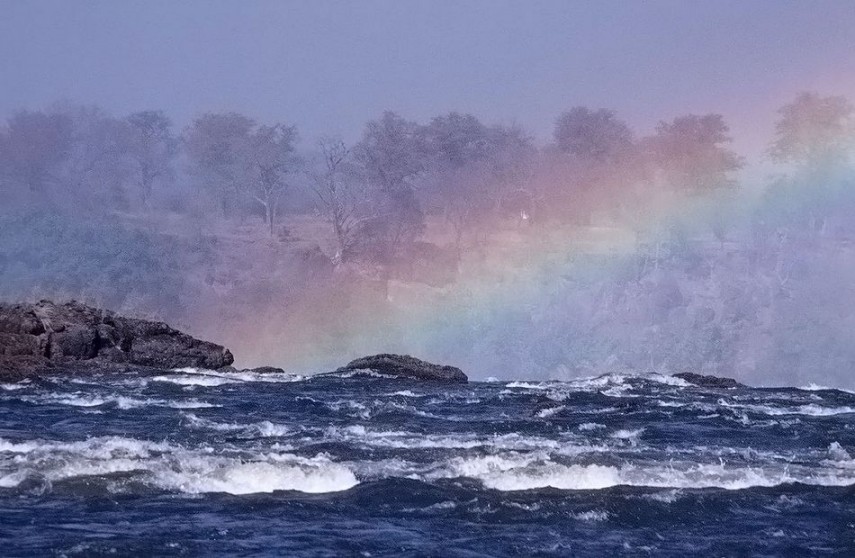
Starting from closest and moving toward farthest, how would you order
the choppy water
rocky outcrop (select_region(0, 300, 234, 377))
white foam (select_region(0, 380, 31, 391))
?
the choppy water → white foam (select_region(0, 380, 31, 391)) → rocky outcrop (select_region(0, 300, 234, 377))

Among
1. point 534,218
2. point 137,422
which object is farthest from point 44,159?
point 137,422

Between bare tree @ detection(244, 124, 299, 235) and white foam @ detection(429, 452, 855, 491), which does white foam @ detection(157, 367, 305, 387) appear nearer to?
white foam @ detection(429, 452, 855, 491)

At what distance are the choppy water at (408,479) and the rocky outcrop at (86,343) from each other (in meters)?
7.50

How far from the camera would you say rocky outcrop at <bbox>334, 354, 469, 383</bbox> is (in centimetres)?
4612

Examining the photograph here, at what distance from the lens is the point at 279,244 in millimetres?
79562

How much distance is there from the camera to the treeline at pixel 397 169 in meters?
78.7

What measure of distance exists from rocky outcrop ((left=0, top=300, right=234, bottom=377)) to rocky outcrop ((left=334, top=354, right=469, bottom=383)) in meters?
6.12

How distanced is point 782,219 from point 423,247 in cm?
2694

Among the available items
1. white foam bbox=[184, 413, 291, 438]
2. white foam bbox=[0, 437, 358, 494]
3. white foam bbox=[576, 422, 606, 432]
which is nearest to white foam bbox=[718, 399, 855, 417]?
white foam bbox=[576, 422, 606, 432]

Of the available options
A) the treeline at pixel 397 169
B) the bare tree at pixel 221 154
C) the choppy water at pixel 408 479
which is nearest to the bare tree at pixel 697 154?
the treeline at pixel 397 169

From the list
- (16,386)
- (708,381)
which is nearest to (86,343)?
(16,386)

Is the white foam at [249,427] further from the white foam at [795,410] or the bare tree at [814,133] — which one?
the bare tree at [814,133]

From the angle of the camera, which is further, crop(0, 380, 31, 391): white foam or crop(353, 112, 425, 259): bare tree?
crop(353, 112, 425, 259): bare tree

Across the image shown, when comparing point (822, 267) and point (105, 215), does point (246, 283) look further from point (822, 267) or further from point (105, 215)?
point (822, 267)
